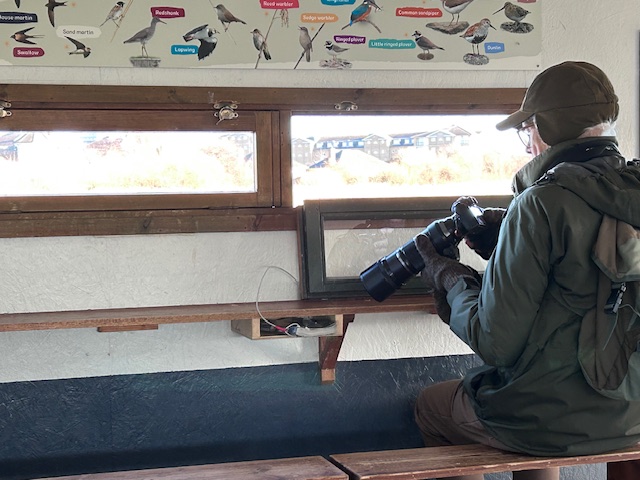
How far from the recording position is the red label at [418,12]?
262cm

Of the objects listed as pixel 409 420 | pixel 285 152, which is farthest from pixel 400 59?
pixel 409 420

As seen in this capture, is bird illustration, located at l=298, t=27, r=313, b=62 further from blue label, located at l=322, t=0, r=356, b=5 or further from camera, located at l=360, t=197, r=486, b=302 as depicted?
camera, located at l=360, t=197, r=486, b=302

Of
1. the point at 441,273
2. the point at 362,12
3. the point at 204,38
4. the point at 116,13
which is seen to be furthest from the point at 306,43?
the point at 441,273

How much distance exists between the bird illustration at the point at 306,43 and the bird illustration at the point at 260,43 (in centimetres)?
12

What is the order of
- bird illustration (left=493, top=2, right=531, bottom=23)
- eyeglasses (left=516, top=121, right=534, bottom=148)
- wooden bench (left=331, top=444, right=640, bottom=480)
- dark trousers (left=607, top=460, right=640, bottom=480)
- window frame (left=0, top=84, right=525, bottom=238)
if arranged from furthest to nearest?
bird illustration (left=493, top=2, right=531, bottom=23) < window frame (left=0, top=84, right=525, bottom=238) < dark trousers (left=607, top=460, right=640, bottom=480) < eyeglasses (left=516, top=121, right=534, bottom=148) < wooden bench (left=331, top=444, right=640, bottom=480)

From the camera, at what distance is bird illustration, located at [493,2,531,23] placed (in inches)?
107

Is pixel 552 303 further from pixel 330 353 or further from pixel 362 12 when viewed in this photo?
pixel 362 12

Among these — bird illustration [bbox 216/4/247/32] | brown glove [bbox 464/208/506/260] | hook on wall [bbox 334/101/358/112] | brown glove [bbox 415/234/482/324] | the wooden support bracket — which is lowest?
the wooden support bracket

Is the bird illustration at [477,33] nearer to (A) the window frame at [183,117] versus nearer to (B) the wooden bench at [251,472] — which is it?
(A) the window frame at [183,117]

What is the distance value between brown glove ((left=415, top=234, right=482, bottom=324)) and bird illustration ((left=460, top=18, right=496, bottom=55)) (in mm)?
868

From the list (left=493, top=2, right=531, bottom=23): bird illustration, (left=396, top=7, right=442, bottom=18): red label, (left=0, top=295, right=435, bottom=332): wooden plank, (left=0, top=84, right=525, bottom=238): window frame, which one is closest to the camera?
(left=0, top=295, right=435, bottom=332): wooden plank

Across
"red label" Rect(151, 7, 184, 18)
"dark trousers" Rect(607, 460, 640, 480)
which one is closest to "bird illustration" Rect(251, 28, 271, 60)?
"red label" Rect(151, 7, 184, 18)

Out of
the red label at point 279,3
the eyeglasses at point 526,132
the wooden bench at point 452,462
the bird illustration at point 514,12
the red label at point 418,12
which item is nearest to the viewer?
the wooden bench at point 452,462

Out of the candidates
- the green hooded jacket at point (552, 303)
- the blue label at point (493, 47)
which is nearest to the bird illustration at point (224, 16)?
the blue label at point (493, 47)
